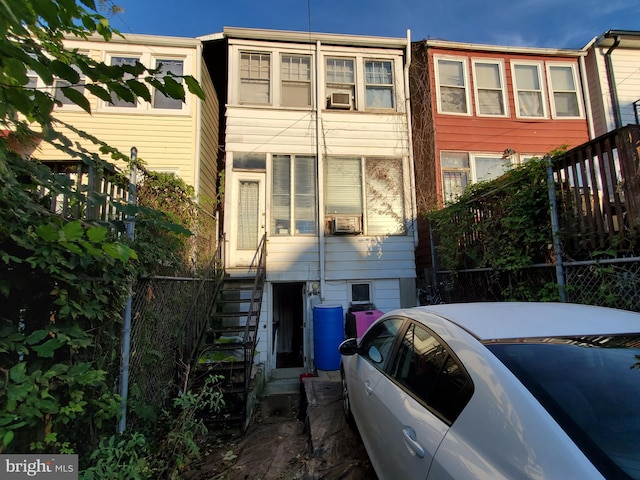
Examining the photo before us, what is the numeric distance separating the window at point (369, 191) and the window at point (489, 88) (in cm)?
318

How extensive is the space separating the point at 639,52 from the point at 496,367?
42.8ft

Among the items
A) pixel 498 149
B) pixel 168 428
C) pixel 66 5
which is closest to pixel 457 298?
pixel 498 149

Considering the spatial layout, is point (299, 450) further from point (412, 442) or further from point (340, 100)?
point (340, 100)

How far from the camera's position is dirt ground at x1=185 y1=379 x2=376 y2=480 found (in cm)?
293

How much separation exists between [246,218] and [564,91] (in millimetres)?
9386

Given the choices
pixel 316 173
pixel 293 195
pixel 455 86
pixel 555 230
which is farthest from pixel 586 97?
pixel 293 195

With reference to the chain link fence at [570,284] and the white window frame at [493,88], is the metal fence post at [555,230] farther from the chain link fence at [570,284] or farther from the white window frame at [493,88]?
the white window frame at [493,88]

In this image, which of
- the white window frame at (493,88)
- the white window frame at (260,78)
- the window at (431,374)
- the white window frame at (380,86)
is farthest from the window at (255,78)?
the window at (431,374)

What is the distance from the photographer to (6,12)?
1.14 meters

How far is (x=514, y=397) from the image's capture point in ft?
4.28

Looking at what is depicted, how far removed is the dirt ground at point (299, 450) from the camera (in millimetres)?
2932

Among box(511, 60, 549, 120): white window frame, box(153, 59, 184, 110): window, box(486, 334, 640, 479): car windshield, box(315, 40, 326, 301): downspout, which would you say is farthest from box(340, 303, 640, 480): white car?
box(511, 60, 549, 120): white window frame

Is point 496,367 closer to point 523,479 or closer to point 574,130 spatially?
point 523,479

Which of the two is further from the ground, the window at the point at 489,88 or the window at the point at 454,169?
the window at the point at 489,88
